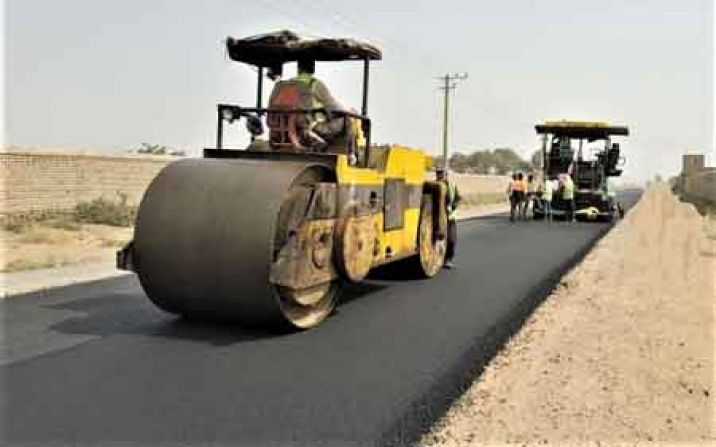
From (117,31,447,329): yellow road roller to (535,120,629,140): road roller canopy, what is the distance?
16.9m

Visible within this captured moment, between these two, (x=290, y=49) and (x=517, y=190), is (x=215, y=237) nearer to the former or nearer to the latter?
(x=290, y=49)

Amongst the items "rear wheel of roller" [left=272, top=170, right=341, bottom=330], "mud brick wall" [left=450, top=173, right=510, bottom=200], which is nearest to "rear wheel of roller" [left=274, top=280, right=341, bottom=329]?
"rear wheel of roller" [left=272, top=170, right=341, bottom=330]

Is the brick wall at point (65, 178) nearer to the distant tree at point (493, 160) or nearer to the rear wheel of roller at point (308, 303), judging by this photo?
the rear wheel of roller at point (308, 303)

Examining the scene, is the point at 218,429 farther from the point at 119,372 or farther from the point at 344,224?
the point at 344,224

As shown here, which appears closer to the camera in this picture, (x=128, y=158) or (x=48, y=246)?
(x=48, y=246)

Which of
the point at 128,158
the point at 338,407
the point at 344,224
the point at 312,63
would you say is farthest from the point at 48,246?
the point at 338,407

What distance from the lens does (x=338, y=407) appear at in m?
4.74

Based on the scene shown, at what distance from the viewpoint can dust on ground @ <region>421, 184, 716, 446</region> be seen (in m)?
4.39

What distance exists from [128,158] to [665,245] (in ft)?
45.1

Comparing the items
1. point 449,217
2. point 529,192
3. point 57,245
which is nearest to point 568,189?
point 529,192

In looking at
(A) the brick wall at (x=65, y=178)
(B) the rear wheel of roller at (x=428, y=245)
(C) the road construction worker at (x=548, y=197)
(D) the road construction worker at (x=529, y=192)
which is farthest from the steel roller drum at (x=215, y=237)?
(D) the road construction worker at (x=529, y=192)

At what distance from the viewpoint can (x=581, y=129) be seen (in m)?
24.4

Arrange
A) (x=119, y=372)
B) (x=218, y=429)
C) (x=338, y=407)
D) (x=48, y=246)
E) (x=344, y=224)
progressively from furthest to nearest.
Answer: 1. (x=48, y=246)
2. (x=344, y=224)
3. (x=119, y=372)
4. (x=338, y=407)
5. (x=218, y=429)

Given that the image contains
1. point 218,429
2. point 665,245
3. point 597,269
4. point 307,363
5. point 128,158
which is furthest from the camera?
point 128,158
